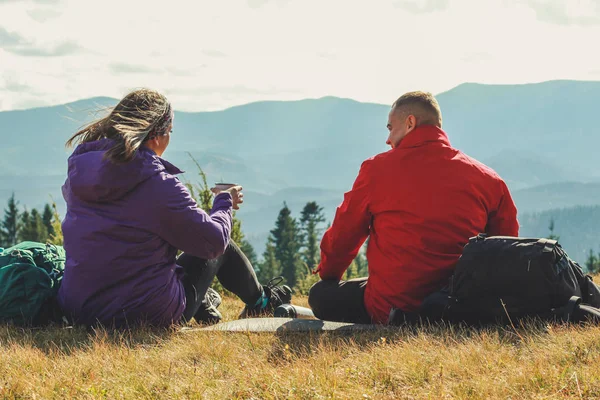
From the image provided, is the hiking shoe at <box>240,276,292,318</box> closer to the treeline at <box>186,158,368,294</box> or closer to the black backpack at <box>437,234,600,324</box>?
the black backpack at <box>437,234,600,324</box>

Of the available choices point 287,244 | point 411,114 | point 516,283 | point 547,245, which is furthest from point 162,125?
point 287,244

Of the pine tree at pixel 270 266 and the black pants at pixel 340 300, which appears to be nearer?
the black pants at pixel 340 300

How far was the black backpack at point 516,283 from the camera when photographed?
4.56 m

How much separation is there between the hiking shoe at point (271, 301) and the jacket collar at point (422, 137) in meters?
2.03

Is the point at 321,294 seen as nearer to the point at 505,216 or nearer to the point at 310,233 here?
the point at 505,216

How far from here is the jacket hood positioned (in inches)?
180

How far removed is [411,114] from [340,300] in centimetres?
171

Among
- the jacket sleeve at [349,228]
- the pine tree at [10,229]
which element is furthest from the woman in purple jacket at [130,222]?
the pine tree at [10,229]

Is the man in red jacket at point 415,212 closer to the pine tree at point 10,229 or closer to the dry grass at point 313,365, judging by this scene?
the dry grass at point 313,365

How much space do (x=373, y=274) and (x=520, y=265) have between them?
1.25m

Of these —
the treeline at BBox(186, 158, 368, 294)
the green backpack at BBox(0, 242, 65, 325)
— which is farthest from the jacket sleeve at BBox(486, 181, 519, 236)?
the treeline at BBox(186, 158, 368, 294)

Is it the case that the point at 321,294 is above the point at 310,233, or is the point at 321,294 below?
above

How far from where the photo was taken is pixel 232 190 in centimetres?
539

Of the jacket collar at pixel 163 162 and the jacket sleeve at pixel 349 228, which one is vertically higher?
the jacket collar at pixel 163 162
